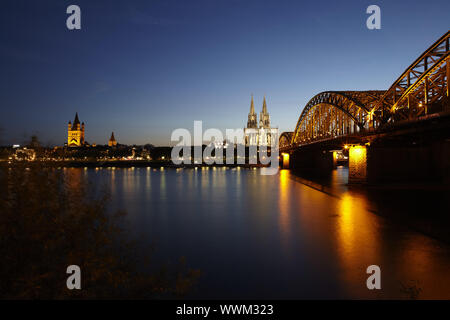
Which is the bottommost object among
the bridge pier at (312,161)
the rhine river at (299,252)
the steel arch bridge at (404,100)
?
the rhine river at (299,252)

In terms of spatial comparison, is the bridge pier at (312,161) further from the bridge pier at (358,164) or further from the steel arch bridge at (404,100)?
the bridge pier at (358,164)

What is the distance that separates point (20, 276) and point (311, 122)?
83315 mm

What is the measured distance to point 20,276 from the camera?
5.53 m

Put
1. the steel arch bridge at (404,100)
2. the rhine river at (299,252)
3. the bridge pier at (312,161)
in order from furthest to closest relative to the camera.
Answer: the bridge pier at (312,161)
the steel arch bridge at (404,100)
the rhine river at (299,252)

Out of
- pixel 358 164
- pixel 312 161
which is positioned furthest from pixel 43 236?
pixel 312 161

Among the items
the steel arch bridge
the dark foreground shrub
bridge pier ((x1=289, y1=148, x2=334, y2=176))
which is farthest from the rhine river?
bridge pier ((x1=289, y1=148, x2=334, y2=176))

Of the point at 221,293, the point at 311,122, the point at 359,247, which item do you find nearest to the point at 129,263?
the point at 221,293

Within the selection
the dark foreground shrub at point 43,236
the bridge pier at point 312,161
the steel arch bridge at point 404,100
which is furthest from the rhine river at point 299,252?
the bridge pier at point 312,161

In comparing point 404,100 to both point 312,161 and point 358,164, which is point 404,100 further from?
point 312,161

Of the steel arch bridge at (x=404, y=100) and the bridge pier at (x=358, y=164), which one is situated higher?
the steel arch bridge at (x=404, y=100)

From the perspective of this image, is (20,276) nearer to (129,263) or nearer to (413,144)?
(129,263)

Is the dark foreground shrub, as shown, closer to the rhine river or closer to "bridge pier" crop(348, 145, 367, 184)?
the rhine river

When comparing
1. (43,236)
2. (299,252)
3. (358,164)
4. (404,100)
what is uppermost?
(404,100)
